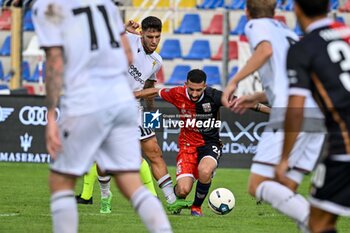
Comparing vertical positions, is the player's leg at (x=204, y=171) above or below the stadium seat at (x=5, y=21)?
above

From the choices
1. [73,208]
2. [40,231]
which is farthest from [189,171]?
[73,208]

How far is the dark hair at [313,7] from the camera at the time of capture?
20.7ft

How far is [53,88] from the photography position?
6734mm

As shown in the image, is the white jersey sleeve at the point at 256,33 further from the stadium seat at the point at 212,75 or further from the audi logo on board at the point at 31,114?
the stadium seat at the point at 212,75

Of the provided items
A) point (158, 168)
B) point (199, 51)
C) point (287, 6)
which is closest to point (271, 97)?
point (158, 168)

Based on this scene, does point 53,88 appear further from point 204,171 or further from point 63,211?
point 204,171

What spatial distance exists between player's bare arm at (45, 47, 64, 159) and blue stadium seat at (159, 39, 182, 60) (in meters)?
17.2

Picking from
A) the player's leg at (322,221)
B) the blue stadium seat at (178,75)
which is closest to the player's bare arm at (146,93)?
the player's leg at (322,221)

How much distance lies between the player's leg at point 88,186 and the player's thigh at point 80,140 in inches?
202

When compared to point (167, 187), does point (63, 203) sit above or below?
above

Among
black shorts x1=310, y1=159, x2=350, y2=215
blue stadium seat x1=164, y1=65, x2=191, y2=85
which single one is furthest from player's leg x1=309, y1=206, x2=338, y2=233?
blue stadium seat x1=164, y1=65, x2=191, y2=85

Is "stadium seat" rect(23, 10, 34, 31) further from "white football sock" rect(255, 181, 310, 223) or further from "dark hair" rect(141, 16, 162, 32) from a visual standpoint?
"white football sock" rect(255, 181, 310, 223)

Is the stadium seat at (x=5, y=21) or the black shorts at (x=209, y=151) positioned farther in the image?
the stadium seat at (x=5, y=21)

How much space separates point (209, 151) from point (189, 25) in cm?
1228
